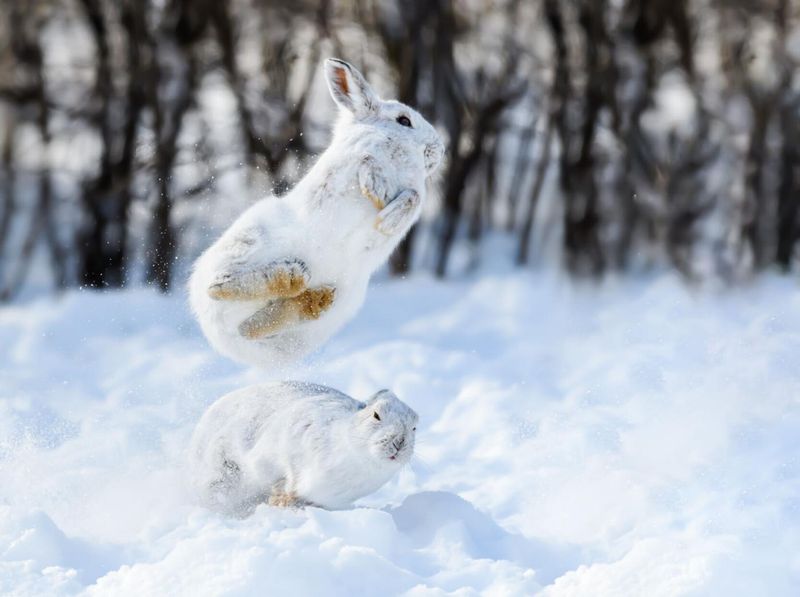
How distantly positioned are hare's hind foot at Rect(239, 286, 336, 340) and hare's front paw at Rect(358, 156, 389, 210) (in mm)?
385

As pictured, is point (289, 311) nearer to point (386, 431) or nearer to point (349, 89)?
point (386, 431)

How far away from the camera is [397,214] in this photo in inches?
173

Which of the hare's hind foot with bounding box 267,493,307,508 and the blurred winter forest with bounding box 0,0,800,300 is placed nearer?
the hare's hind foot with bounding box 267,493,307,508

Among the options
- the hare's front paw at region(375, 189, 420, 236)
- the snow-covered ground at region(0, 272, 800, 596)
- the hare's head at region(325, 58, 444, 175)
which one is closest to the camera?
the snow-covered ground at region(0, 272, 800, 596)

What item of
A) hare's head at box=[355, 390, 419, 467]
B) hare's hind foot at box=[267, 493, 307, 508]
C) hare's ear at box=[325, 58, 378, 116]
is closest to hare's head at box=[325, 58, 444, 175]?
hare's ear at box=[325, 58, 378, 116]

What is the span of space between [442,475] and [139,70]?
4.98 metres

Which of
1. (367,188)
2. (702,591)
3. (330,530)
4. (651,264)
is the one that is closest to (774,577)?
(702,591)

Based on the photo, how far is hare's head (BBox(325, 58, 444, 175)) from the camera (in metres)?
4.66

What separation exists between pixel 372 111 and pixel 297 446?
1.33 m

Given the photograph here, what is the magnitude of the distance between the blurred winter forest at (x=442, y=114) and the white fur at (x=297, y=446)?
4.33m

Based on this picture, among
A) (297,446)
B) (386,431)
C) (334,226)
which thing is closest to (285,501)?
(297,446)

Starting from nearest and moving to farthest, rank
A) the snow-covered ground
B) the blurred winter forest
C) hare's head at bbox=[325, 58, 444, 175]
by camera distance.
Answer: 1. the snow-covered ground
2. hare's head at bbox=[325, 58, 444, 175]
3. the blurred winter forest

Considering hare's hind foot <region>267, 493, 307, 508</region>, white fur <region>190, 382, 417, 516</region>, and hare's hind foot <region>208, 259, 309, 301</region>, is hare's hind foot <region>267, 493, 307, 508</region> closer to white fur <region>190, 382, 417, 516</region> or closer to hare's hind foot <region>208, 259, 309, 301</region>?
white fur <region>190, 382, 417, 516</region>

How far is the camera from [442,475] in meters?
5.64
